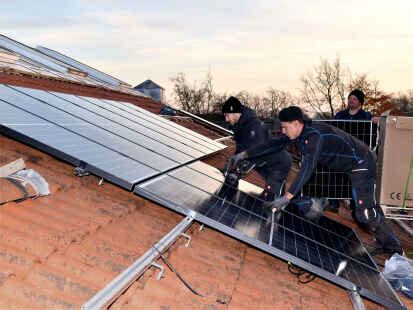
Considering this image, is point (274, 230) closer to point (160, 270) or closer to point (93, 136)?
point (160, 270)

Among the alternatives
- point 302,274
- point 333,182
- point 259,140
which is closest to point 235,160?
point 259,140

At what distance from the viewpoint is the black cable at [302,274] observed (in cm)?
400

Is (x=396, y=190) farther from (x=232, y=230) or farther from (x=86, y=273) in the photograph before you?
(x=86, y=273)

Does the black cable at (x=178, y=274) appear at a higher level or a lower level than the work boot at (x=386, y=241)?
higher

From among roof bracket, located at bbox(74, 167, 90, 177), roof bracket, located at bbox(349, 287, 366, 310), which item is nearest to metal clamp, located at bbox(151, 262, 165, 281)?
roof bracket, located at bbox(74, 167, 90, 177)

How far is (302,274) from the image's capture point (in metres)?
4.09

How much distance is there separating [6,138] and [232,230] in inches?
107

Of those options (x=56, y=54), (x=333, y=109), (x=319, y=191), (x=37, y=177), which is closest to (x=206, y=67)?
(x=333, y=109)

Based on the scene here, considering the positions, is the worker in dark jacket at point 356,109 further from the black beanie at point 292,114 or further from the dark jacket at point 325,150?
the black beanie at point 292,114

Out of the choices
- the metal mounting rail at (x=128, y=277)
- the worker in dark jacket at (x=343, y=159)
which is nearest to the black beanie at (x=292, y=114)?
the worker in dark jacket at (x=343, y=159)

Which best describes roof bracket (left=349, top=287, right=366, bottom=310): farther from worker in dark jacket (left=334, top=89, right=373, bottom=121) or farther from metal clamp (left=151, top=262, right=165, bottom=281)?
worker in dark jacket (left=334, top=89, right=373, bottom=121)

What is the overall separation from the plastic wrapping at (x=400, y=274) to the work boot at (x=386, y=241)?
615 mm

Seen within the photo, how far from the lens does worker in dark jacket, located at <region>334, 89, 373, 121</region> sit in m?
8.66

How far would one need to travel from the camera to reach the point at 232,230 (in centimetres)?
376
